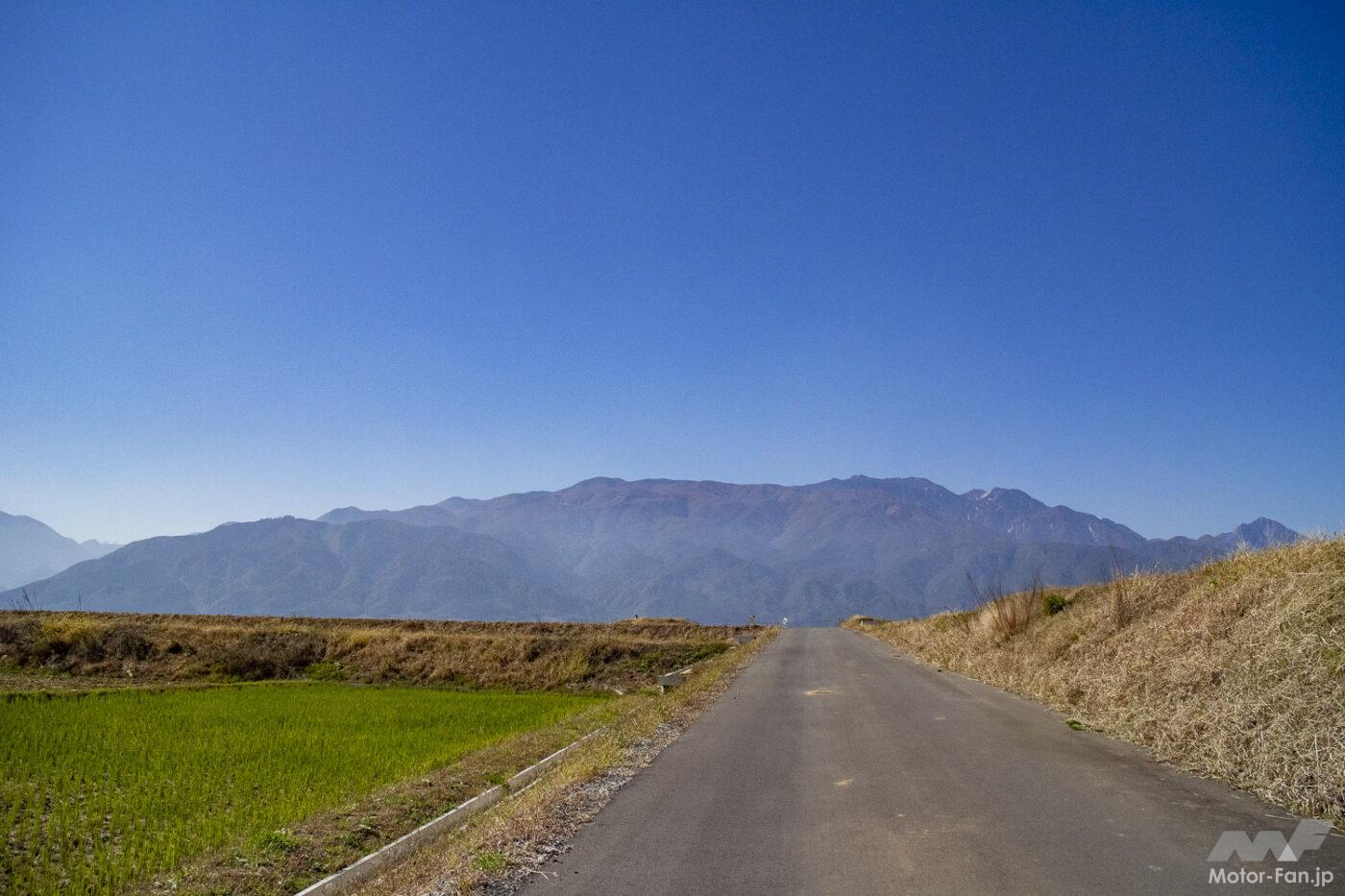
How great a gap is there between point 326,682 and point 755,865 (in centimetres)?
3329

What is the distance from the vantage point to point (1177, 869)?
5.39m

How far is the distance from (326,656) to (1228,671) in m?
39.5

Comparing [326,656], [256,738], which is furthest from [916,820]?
[326,656]

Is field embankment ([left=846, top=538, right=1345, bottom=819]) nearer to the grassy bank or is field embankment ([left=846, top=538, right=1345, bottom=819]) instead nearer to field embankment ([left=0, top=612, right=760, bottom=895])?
the grassy bank

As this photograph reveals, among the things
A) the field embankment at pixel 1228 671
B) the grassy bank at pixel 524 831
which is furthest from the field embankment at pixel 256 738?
the field embankment at pixel 1228 671

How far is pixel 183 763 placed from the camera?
14016 mm

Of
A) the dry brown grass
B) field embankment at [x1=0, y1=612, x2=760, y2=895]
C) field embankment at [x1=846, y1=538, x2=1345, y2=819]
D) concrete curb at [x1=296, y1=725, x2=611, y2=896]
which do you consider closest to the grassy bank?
concrete curb at [x1=296, y1=725, x2=611, y2=896]

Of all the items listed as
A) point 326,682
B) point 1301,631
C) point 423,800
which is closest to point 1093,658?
point 1301,631

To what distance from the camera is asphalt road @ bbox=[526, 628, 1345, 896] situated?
Answer: 539 centimetres

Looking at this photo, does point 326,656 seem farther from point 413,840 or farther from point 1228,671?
point 1228,671

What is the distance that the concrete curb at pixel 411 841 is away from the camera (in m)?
7.68

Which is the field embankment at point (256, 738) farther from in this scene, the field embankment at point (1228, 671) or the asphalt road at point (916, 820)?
the field embankment at point (1228, 671)

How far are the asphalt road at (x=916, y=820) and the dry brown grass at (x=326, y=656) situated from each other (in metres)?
23.2

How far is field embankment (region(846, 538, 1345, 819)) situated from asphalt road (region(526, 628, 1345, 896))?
482 millimetres
